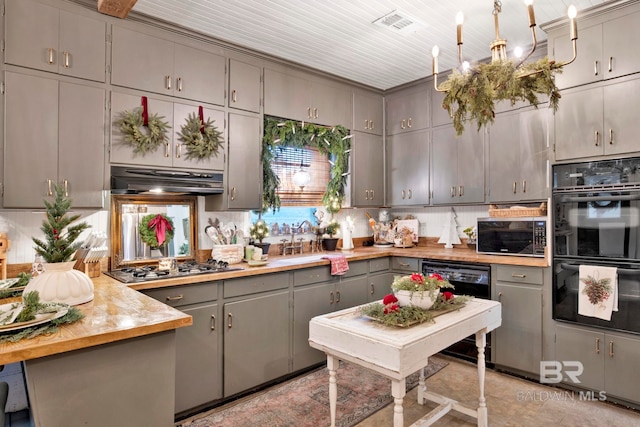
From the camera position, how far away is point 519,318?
3.39 metres

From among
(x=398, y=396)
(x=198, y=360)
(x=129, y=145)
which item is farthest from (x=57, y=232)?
(x=398, y=396)

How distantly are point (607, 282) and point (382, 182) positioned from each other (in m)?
2.55

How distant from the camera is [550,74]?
212cm

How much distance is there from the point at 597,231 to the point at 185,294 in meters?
3.20

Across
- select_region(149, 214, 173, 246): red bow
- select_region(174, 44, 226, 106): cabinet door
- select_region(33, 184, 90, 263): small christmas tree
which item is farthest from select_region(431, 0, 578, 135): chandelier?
select_region(149, 214, 173, 246): red bow

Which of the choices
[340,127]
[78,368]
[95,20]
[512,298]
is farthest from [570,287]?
[95,20]

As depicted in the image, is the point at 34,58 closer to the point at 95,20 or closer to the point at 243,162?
the point at 95,20

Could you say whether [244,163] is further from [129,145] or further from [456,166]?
[456,166]

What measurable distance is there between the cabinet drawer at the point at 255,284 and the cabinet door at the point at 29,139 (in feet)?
4.62

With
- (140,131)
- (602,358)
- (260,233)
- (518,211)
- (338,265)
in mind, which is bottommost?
(602,358)

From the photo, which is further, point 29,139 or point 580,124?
point 580,124

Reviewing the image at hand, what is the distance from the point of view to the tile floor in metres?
2.68

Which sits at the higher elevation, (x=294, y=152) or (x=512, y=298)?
(x=294, y=152)

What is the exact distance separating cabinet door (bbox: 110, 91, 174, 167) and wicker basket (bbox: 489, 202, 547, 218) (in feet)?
9.98
